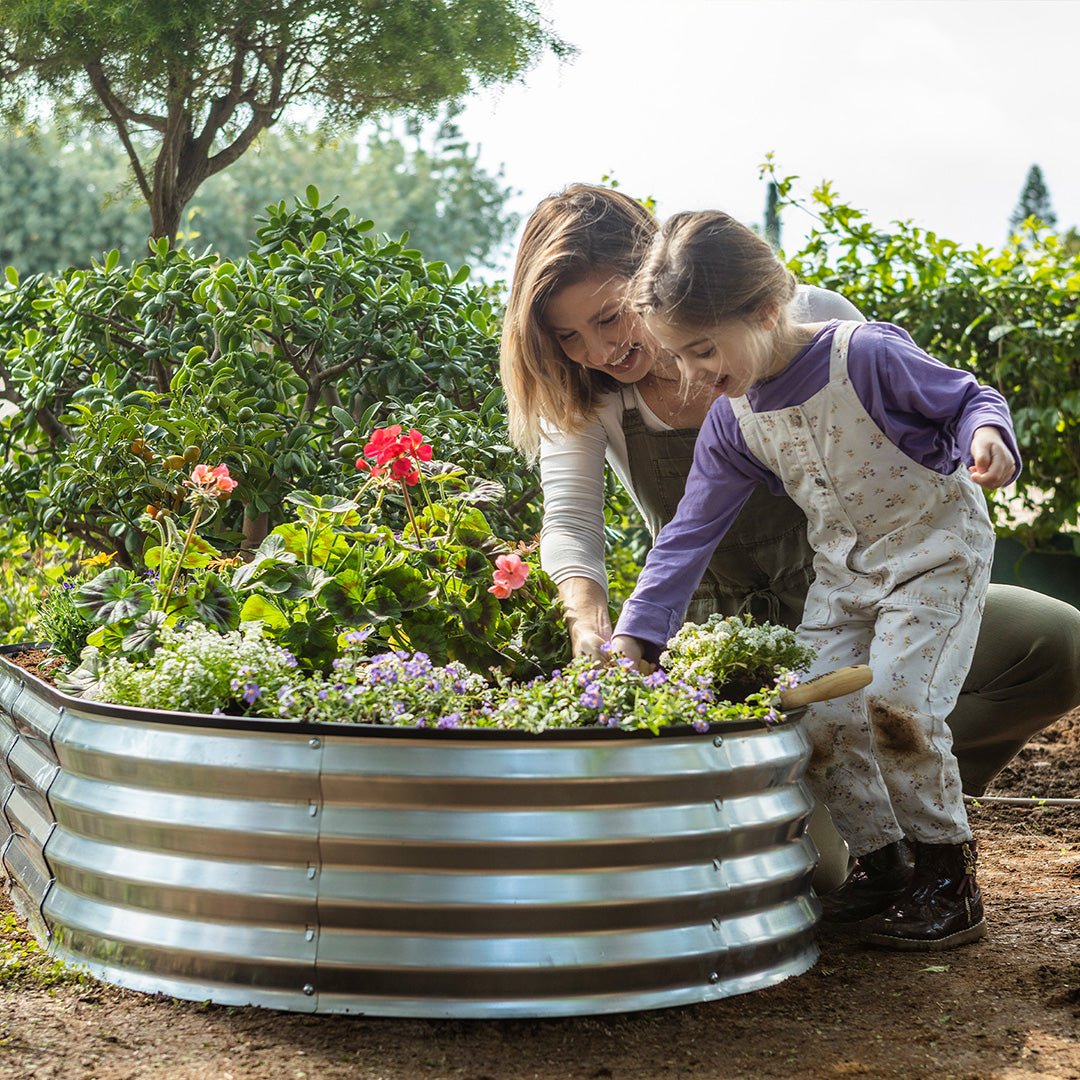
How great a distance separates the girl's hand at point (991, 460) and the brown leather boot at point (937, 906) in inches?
25.7

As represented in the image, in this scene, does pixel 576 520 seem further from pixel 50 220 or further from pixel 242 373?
pixel 50 220

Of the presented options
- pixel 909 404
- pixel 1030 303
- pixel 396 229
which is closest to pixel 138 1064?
pixel 909 404

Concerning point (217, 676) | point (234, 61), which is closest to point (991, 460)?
point (217, 676)

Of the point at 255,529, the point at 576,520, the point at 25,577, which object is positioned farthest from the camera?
the point at 25,577

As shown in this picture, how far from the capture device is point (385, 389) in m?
3.10

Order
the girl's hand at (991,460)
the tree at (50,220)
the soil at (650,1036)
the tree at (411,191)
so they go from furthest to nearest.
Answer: the tree at (411,191) → the tree at (50,220) → the girl's hand at (991,460) → the soil at (650,1036)

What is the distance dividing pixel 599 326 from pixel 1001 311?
9.82 ft

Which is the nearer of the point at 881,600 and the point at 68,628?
the point at 881,600

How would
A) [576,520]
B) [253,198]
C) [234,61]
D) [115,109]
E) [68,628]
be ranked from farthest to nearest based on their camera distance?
[253,198] < [115,109] < [234,61] < [576,520] < [68,628]

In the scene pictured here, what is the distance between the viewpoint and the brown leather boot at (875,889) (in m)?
2.23

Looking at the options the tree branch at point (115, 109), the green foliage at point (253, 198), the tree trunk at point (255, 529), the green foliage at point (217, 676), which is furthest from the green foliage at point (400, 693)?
the green foliage at point (253, 198)

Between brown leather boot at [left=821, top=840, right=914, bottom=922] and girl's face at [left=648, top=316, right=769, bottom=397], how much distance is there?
891mm

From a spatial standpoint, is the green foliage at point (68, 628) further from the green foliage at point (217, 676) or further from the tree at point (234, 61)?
the tree at point (234, 61)

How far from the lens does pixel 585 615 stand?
2.35 meters
